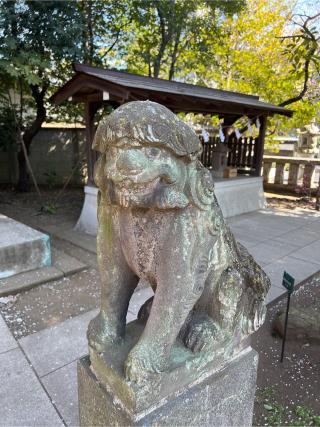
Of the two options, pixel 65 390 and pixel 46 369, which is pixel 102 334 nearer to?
pixel 65 390

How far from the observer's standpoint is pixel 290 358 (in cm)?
291

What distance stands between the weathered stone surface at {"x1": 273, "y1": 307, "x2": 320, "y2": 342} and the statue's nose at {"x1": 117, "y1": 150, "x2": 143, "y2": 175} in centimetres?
262

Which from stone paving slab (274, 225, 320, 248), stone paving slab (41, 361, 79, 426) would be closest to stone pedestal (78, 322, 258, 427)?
stone paving slab (41, 361, 79, 426)

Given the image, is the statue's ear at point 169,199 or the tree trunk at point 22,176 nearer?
the statue's ear at point 169,199

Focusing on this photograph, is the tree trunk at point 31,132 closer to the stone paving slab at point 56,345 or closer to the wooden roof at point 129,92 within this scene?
the wooden roof at point 129,92

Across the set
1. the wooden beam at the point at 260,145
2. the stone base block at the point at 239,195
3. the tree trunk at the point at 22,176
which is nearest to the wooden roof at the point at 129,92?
the wooden beam at the point at 260,145

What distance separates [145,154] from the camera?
1132mm

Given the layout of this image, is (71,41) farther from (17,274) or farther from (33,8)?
(17,274)

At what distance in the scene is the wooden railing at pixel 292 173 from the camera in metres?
9.99

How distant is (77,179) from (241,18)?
7.05 meters

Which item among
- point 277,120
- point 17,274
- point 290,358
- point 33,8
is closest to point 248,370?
point 290,358

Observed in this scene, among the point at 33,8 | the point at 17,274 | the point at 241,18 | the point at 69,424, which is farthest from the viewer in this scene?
the point at 241,18

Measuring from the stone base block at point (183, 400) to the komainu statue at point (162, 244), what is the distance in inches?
4.5

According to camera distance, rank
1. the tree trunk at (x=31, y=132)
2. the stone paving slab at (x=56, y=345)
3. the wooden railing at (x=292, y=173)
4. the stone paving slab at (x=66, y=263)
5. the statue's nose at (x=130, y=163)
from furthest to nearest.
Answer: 1. the wooden railing at (x=292, y=173)
2. the tree trunk at (x=31, y=132)
3. the stone paving slab at (x=66, y=263)
4. the stone paving slab at (x=56, y=345)
5. the statue's nose at (x=130, y=163)
